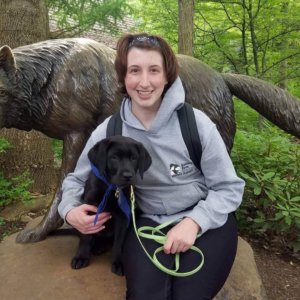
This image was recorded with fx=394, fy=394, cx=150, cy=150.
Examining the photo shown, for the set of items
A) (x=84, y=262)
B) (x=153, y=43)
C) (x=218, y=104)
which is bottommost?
(x=84, y=262)

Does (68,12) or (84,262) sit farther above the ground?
(68,12)

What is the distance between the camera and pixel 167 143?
7.47 ft

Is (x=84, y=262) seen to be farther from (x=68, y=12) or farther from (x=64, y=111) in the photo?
(x=68, y=12)

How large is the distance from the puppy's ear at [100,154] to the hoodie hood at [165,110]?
0.84 ft

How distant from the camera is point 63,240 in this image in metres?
3.06

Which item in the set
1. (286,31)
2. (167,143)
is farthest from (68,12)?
(167,143)

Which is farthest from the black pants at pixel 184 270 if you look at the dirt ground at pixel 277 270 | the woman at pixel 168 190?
the dirt ground at pixel 277 270

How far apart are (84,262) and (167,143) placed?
103 cm

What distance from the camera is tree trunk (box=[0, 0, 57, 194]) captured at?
197 inches

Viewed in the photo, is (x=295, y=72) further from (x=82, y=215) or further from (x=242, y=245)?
(x=82, y=215)

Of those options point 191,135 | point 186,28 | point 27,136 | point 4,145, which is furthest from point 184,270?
point 186,28

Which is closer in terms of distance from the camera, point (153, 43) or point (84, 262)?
point (153, 43)

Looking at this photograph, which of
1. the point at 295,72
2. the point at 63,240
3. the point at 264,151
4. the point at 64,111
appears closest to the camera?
the point at 64,111

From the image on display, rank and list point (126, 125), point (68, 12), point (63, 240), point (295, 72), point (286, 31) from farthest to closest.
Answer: point (295, 72), point (286, 31), point (68, 12), point (63, 240), point (126, 125)
